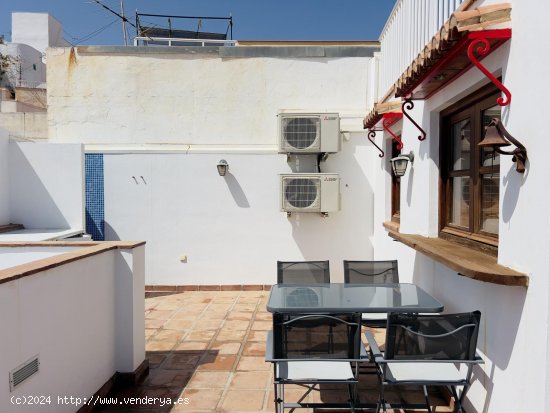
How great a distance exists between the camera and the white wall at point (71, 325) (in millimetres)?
2426

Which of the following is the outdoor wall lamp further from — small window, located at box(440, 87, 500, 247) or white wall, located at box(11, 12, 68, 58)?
white wall, located at box(11, 12, 68, 58)

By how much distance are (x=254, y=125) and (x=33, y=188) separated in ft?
13.7

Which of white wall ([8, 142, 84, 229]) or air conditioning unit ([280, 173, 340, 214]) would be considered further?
white wall ([8, 142, 84, 229])

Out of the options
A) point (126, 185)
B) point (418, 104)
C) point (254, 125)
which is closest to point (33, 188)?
point (126, 185)

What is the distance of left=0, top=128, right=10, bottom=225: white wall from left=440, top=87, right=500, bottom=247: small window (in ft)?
23.1

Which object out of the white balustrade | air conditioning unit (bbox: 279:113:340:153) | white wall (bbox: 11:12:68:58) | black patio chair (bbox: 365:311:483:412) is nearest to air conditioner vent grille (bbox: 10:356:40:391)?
black patio chair (bbox: 365:311:483:412)

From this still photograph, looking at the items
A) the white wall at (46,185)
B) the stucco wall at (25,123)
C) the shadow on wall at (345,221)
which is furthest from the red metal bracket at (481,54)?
the stucco wall at (25,123)

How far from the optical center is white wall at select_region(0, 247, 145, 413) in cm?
243

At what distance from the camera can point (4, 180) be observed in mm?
6801

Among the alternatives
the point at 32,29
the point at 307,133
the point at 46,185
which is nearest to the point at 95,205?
the point at 46,185

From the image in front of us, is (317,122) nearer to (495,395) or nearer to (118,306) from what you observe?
(118,306)

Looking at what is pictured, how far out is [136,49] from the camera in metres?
7.41

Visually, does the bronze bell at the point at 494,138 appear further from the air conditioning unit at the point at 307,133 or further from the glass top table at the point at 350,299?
the air conditioning unit at the point at 307,133

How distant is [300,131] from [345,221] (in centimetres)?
190
